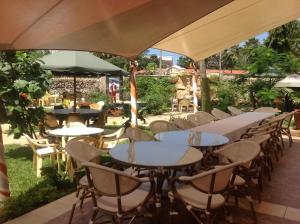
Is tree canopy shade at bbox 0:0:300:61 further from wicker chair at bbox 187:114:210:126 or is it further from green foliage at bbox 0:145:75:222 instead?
green foliage at bbox 0:145:75:222

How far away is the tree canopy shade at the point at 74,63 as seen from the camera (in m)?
8.52

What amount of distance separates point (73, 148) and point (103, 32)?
1.90 meters

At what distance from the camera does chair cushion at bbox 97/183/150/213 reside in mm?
2907

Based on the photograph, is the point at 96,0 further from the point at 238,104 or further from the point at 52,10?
the point at 238,104

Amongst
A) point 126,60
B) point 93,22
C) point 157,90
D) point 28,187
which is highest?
point 126,60

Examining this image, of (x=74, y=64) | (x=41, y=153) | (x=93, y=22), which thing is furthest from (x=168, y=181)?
(x=74, y=64)

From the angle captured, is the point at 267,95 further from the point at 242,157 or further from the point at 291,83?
the point at 242,157

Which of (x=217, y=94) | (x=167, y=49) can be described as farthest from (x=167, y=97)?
(x=167, y=49)

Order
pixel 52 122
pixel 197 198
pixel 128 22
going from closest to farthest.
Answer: pixel 197 198 → pixel 128 22 → pixel 52 122

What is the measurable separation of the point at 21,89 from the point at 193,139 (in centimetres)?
369

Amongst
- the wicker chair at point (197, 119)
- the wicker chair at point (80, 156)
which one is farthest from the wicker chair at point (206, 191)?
the wicker chair at point (197, 119)

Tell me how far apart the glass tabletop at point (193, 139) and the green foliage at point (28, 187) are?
61.8 inches

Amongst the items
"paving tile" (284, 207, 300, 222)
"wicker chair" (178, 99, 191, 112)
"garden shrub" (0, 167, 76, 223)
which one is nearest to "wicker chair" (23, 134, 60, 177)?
"garden shrub" (0, 167, 76, 223)

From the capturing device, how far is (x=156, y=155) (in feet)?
11.3
